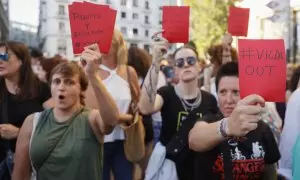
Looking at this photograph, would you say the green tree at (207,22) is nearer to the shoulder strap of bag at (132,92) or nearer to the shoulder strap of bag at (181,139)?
the shoulder strap of bag at (132,92)

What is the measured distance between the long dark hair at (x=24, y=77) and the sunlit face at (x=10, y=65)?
0.09ft

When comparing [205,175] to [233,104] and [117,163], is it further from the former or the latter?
[117,163]

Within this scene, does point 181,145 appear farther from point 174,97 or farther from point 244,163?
point 244,163

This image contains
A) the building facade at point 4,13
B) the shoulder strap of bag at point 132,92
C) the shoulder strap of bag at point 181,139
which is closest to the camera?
the shoulder strap of bag at point 181,139

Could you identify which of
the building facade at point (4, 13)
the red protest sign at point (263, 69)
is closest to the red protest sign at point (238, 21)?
the red protest sign at point (263, 69)

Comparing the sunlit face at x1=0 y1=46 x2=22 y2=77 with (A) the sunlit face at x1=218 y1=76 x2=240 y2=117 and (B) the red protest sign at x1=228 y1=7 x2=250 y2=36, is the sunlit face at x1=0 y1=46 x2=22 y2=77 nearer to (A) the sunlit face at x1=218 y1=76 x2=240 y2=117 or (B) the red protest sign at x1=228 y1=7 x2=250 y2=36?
(A) the sunlit face at x1=218 y1=76 x2=240 y2=117

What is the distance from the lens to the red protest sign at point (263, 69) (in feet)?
6.66

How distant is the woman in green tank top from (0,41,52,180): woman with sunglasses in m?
0.61

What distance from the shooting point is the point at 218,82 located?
107 inches

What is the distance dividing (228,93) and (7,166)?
2.01m

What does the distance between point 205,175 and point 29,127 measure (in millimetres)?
1218

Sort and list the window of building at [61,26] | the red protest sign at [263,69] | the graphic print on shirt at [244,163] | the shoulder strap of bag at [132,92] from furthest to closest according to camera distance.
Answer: the window of building at [61,26] < the shoulder strap of bag at [132,92] < the graphic print on shirt at [244,163] < the red protest sign at [263,69]

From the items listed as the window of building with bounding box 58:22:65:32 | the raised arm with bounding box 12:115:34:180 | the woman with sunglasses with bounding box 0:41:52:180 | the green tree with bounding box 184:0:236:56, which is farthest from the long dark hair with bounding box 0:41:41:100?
the green tree with bounding box 184:0:236:56

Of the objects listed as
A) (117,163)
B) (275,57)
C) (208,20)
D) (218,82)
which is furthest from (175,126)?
(208,20)
